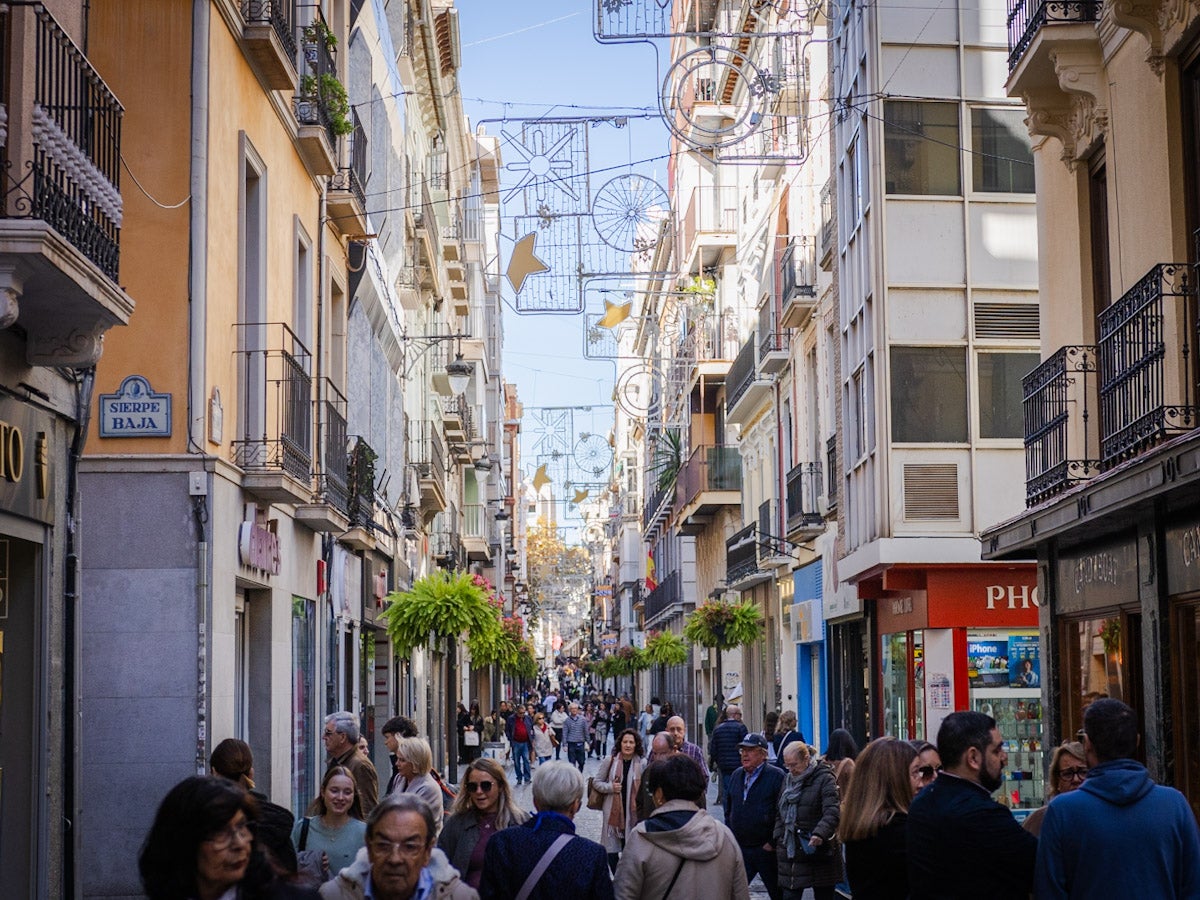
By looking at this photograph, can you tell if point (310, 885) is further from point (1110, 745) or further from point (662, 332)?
point (662, 332)

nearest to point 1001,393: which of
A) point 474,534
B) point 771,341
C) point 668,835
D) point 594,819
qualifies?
point 594,819

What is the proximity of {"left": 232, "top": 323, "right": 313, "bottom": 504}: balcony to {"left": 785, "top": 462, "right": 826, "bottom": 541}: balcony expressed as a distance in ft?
43.5

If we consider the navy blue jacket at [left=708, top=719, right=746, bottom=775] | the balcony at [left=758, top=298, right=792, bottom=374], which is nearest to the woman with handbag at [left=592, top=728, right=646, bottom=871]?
the navy blue jacket at [left=708, top=719, right=746, bottom=775]

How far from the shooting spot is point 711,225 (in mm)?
48344

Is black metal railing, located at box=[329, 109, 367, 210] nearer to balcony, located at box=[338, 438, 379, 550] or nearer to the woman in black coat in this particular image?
balcony, located at box=[338, 438, 379, 550]

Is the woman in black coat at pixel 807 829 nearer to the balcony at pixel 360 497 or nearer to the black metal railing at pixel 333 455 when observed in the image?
the black metal railing at pixel 333 455

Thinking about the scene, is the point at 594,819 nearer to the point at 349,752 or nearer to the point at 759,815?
the point at 759,815

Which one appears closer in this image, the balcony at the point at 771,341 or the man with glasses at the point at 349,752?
the man with glasses at the point at 349,752

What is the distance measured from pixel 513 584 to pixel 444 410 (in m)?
49.0

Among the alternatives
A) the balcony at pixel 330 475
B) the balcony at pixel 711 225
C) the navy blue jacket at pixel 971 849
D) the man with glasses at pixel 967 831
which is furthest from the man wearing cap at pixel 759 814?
the balcony at pixel 711 225

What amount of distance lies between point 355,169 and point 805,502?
11416 mm

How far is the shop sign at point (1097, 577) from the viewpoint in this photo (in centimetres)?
1340

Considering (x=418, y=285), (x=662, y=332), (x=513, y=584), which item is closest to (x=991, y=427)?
(x=418, y=285)

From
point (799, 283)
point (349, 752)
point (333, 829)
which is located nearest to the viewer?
point (333, 829)
